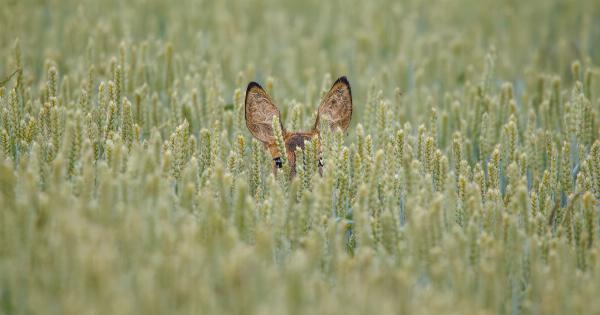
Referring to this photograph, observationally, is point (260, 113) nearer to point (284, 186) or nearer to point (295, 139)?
point (295, 139)

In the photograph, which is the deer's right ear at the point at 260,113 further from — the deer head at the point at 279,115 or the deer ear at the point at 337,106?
the deer ear at the point at 337,106

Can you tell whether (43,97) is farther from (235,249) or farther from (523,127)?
(523,127)

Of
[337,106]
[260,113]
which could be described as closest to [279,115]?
[260,113]

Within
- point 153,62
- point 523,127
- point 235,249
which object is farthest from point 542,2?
point 235,249

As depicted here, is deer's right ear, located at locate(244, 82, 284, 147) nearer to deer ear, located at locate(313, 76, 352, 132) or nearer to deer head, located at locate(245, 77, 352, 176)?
deer head, located at locate(245, 77, 352, 176)

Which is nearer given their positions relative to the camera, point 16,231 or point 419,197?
point 16,231

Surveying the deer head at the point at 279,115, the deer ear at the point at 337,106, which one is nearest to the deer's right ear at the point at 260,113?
the deer head at the point at 279,115
